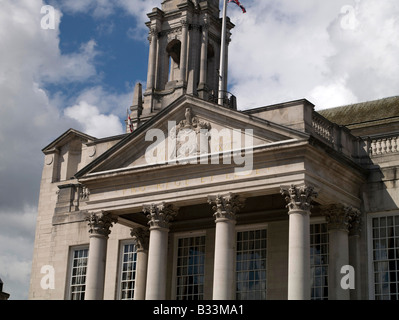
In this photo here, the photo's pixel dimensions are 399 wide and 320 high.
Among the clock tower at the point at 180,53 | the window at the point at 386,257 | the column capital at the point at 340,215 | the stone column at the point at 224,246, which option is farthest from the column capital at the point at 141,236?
the clock tower at the point at 180,53

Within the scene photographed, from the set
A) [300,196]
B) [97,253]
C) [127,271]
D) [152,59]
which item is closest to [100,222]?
[97,253]

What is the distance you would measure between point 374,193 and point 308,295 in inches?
220

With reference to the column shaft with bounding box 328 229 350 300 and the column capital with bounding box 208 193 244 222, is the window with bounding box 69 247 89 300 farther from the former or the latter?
the column shaft with bounding box 328 229 350 300

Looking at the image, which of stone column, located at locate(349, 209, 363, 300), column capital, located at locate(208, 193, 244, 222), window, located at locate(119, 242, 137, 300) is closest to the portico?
column capital, located at locate(208, 193, 244, 222)

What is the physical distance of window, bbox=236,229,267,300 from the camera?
3080 centimetres

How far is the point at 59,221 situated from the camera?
3725cm

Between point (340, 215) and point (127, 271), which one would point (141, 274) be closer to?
point (127, 271)

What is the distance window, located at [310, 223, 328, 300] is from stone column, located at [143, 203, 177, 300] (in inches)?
217

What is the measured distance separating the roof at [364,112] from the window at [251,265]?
29.7 ft

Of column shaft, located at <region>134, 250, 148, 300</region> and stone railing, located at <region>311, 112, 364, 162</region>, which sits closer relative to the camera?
stone railing, located at <region>311, 112, 364, 162</region>

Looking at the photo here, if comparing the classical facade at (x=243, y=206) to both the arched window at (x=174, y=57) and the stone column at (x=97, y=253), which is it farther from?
the arched window at (x=174, y=57)

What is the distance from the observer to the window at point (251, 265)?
1212 inches
